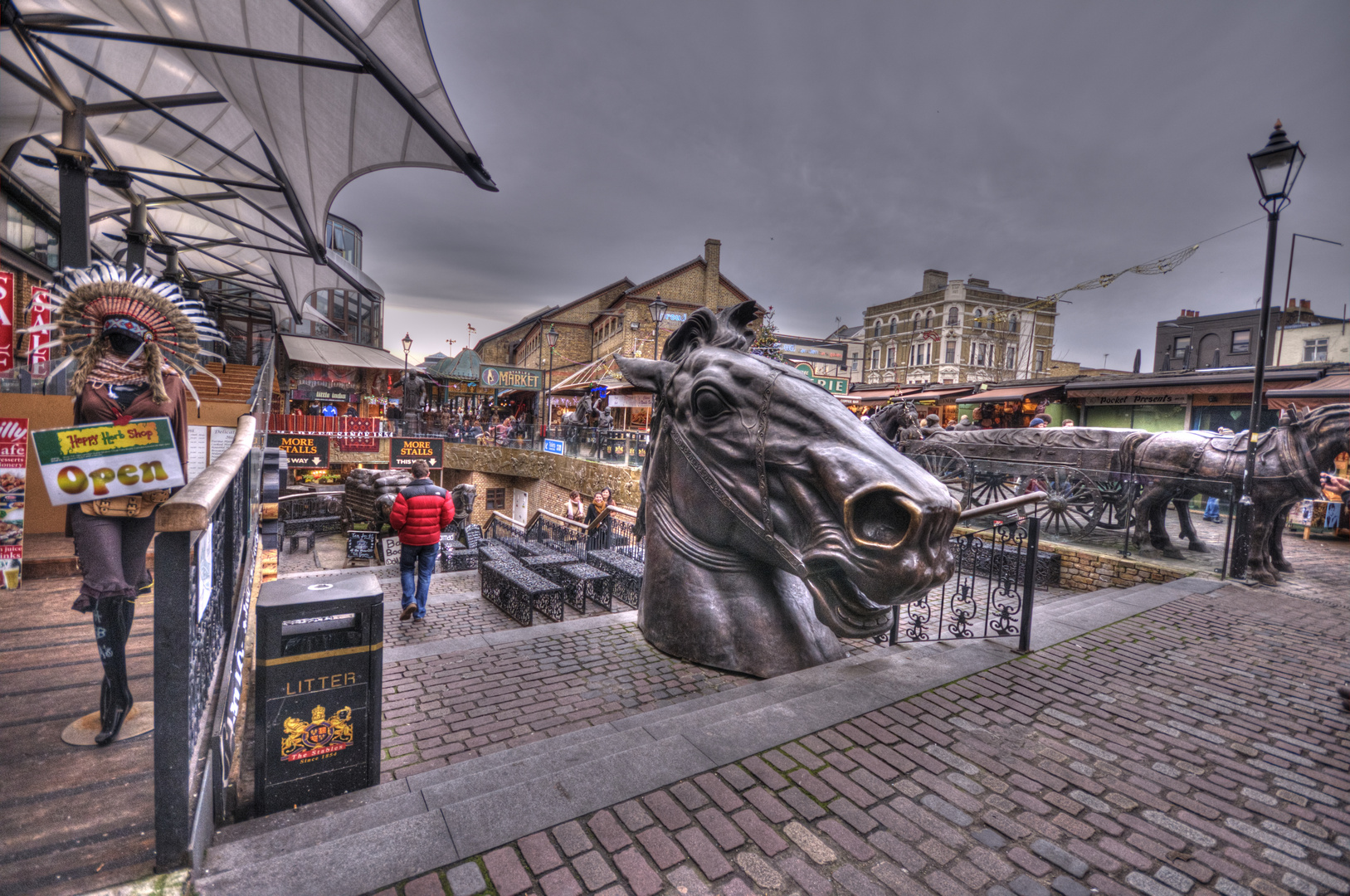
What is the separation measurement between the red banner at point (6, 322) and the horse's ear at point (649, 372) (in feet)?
16.1

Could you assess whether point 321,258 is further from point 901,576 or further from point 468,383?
point 468,383

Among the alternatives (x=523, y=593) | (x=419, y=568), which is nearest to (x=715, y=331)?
(x=523, y=593)

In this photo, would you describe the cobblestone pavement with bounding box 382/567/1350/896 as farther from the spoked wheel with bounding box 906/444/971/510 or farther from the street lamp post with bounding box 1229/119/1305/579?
the spoked wheel with bounding box 906/444/971/510

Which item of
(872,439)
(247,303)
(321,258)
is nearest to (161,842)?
(872,439)

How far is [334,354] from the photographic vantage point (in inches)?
1027

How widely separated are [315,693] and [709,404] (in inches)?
93.8

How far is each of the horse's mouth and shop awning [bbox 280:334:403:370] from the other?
27.6 metres

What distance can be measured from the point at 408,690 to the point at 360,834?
2295 mm

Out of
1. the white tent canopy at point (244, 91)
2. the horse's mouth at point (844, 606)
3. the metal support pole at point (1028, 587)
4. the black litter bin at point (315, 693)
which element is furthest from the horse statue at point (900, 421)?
the black litter bin at point (315, 693)

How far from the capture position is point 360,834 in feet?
6.46

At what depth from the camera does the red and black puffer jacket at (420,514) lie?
6.60 metres

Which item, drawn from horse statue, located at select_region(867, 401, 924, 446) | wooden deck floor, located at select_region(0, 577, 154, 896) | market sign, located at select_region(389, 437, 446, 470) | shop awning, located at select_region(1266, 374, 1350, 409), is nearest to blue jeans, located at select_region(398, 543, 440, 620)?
wooden deck floor, located at select_region(0, 577, 154, 896)

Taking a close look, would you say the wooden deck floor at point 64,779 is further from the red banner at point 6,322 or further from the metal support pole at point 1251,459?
the metal support pole at point 1251,459

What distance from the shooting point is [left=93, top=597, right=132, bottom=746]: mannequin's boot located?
102 inches
